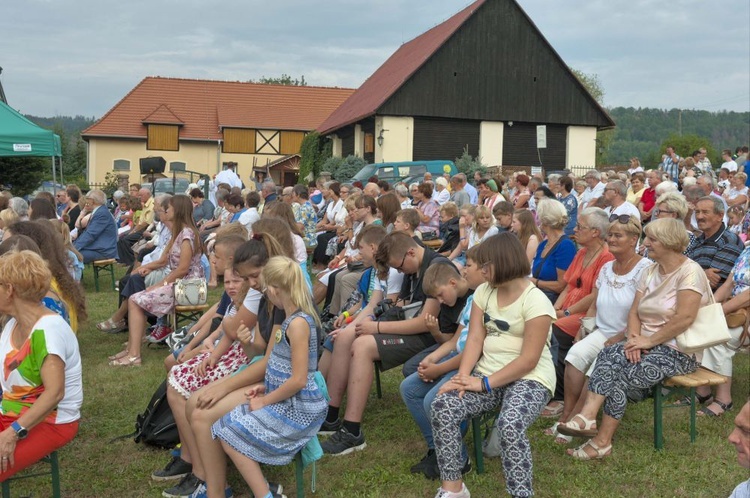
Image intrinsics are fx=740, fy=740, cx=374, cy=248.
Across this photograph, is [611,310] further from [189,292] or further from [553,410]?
[189,292]

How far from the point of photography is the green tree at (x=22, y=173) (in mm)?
28812

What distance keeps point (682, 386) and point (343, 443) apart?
6.80 feet

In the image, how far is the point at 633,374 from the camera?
14.3ft

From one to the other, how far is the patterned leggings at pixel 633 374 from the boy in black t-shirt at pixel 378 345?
0.95m

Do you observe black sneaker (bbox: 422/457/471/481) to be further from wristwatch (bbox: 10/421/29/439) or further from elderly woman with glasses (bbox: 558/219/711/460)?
wristwatch (bbox: 10/421/29/439)

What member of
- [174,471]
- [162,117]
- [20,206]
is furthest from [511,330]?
[162,117]

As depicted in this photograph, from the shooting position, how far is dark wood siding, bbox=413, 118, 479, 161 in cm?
3138

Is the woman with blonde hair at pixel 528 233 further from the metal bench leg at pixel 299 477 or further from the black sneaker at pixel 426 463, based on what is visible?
the metal bench leg at pixel 299 477

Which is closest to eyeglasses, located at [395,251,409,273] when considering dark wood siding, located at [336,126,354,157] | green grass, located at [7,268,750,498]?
green grass, located at [7,268,750,498]

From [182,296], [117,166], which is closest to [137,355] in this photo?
[182,296]

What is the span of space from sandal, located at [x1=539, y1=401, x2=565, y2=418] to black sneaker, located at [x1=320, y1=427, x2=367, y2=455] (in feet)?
4.47

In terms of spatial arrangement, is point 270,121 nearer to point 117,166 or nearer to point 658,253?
point 117,166

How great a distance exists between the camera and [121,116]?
4500cm

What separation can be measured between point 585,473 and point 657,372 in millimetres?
735
